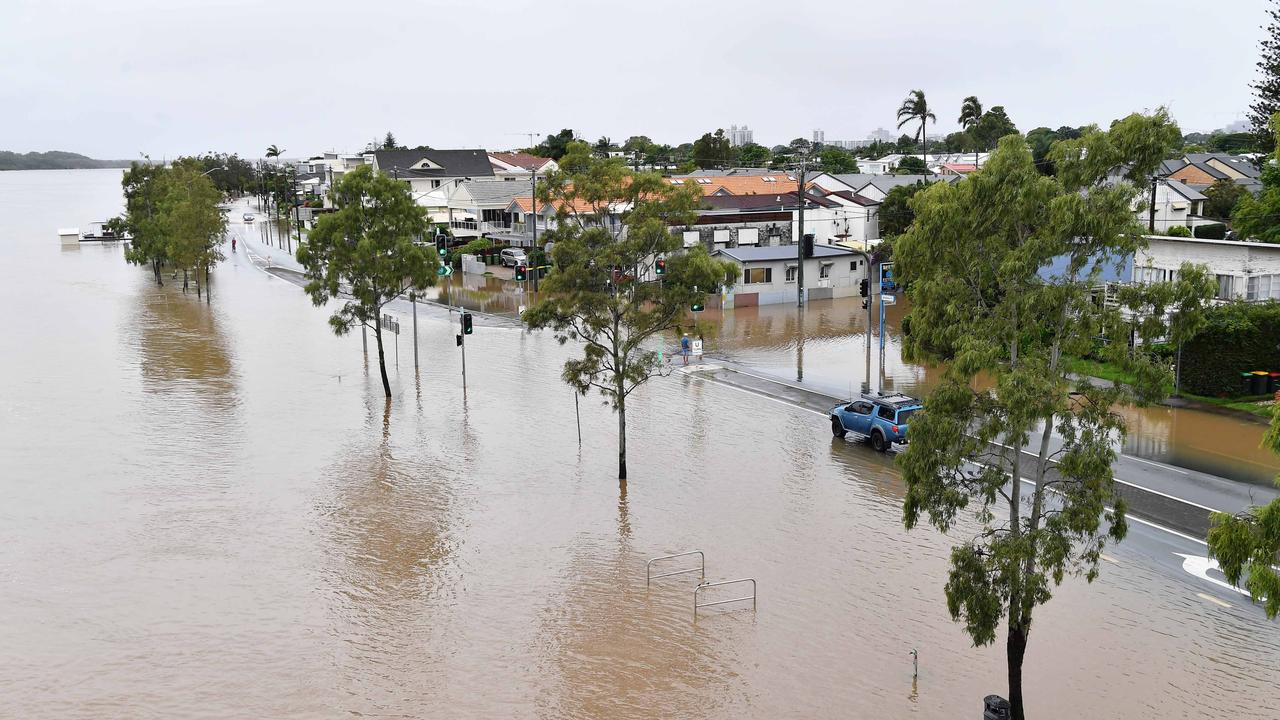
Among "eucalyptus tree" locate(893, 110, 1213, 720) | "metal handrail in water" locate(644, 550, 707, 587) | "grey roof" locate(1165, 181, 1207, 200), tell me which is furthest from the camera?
"grey roof" locate(1165, 181, 1207, 200)

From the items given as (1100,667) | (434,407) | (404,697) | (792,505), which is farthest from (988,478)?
(434,407)

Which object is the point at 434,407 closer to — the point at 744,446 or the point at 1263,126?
the point at 744,446

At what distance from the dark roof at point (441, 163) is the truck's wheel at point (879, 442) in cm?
9401

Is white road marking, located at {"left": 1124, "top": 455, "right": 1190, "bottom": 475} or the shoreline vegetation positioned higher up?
the shoreline vegetation

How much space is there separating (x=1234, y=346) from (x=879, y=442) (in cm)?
1272

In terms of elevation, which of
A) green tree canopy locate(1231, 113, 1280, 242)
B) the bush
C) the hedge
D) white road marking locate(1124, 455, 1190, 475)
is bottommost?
white road marking locate(1124, 455, 1190, 475)

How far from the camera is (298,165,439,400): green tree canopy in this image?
1465 inches

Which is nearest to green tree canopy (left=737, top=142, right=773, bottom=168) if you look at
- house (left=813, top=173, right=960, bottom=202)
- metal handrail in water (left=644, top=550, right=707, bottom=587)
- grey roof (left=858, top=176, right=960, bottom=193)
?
house (left=813, top=173, right=960, bottom=202)

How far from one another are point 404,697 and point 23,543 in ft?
40.3

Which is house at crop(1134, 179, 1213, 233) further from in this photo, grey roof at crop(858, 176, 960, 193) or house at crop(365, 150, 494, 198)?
house at crop(365, 150, 494, 198)

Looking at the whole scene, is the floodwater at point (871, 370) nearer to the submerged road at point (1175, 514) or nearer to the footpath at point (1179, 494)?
the footpath at point (1179, 494)

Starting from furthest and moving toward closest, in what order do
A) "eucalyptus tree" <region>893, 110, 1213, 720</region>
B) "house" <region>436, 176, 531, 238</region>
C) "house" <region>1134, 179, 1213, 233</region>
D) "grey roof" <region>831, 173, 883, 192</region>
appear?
"grey roof" <region>831, 173, 883, 192</region>, "house" <region>436, 176, 531, 238</region>, "house" <region>1134, 179, 1213, 233</region>, "eucalyptus tree" <region>893, 110, 1213, 720</region>

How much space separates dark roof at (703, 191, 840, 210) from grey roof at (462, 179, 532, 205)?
20.3 m

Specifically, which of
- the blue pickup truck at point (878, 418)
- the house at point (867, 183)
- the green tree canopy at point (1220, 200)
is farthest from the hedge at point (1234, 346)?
the house at point (867, 183)
